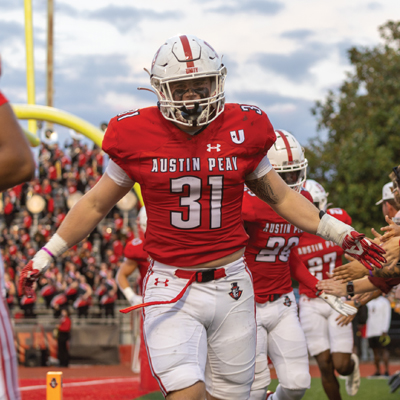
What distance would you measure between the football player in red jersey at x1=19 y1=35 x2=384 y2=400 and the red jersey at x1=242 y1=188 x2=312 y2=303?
4.57 ft

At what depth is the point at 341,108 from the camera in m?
25.5

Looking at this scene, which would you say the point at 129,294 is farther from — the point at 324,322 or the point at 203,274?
the point at 203,274

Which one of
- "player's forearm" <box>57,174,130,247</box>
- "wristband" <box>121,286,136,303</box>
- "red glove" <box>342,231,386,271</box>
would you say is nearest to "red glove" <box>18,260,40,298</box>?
"player's forearm" <box>57,174,130,247</box>

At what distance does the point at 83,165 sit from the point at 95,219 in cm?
2381

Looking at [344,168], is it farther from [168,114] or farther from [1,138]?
A: [1,138]

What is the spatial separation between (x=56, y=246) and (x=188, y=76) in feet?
4.02

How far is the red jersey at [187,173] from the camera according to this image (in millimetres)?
3639

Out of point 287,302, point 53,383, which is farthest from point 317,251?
point 53,383

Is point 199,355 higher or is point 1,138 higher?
point 1,138

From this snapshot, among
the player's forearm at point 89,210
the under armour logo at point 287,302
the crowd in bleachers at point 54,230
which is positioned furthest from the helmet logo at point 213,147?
the crowd in bleachers at point 54,230

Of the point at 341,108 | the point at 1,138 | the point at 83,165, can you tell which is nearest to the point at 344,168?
the point at 341,108

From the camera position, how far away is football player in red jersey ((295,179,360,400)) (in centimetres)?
694

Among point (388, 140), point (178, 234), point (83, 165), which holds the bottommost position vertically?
point (83, 165)

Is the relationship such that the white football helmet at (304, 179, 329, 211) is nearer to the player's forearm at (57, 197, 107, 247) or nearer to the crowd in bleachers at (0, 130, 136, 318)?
the player's forearm at (57, 197, 107, 247)
